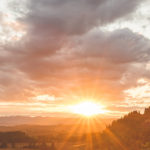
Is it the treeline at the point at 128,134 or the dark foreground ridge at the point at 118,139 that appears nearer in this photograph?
the treeline at the point at 128,134

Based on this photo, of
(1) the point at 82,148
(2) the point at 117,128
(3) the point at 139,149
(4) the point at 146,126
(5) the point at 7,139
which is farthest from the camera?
(5) the point at 7,139

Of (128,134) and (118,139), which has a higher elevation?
(128,134)

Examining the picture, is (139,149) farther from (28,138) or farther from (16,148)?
(28,138)

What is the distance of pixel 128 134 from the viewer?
50531 millimetres

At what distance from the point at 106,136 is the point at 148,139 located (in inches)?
361

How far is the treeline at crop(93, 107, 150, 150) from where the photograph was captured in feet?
152

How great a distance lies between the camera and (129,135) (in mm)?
50000

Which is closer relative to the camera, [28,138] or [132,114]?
[132,114]

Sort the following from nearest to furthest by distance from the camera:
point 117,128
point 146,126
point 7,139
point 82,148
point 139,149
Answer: point 139,149, point 82,148, point 146,126, point 117,128, point 7,139

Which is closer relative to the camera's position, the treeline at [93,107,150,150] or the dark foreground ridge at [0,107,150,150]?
the treeline at [93,107,150,150]

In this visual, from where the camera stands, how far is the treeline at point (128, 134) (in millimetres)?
46219

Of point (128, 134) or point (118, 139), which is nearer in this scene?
point (118, 139)

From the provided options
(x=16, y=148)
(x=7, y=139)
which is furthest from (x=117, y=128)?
(x=7, y=139)

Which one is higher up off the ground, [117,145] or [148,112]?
[148,112]
